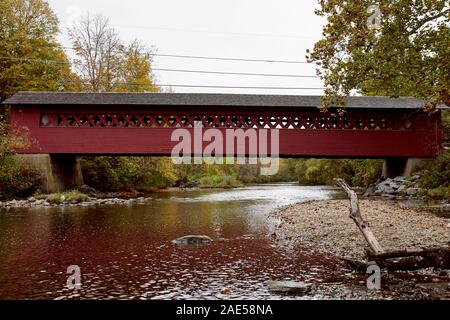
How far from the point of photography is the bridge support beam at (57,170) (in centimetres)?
2278

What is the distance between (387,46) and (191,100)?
49.9 feet

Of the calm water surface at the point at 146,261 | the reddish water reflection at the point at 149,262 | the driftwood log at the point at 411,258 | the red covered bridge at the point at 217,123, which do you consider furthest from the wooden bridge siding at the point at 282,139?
the driftwood log at the point at 411,258

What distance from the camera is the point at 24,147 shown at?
2258 cm

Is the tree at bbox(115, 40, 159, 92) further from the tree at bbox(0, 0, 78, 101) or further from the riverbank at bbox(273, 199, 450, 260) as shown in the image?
the riverbank at bbox(273, 199, 450, 260)

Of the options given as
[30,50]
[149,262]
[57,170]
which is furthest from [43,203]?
[30,50]

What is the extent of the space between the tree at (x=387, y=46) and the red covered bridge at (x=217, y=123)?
13183 millimetres

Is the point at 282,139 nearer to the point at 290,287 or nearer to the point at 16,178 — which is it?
the point at 16,178

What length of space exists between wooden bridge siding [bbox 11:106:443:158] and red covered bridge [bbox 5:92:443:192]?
0.05m

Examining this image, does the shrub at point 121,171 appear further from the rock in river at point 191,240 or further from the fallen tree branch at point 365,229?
the fallen tree branch at point 365,229

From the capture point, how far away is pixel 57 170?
A: 2425 centimetres
